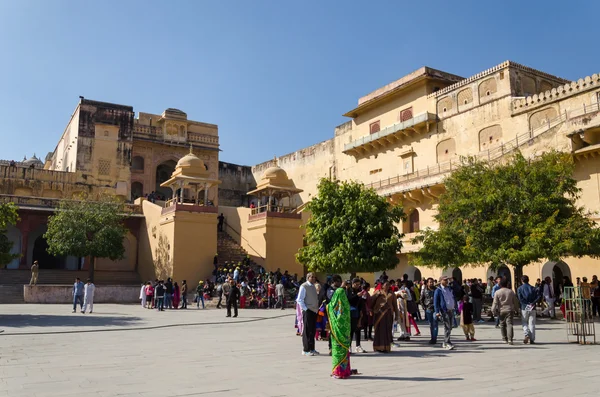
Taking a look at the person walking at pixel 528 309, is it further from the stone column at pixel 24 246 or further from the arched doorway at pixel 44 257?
the arched doorway at pixel 44 257

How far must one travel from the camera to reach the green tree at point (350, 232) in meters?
16.2

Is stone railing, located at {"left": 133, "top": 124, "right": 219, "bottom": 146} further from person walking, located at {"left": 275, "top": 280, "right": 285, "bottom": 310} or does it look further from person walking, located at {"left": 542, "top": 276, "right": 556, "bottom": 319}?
person walking, located at {"left": 542, "top": 276, "right": 556, "bottom": 319}

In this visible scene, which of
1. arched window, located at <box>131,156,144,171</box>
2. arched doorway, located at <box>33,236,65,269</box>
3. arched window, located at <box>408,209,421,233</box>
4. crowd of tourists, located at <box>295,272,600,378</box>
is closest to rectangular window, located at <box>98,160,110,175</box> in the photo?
arched window, located at <box>131,156,144,171</box>

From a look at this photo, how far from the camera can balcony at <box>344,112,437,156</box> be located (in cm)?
3284

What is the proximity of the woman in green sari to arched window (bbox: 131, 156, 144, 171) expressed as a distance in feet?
111

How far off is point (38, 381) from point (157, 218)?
798 inches

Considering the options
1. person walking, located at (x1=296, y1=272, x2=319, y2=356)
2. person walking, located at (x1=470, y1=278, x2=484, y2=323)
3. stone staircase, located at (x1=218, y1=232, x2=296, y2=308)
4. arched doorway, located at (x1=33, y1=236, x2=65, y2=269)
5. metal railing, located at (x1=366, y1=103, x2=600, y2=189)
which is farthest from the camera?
arched doorway, located at (x1=33, y1=236, x2=65, y2=269)

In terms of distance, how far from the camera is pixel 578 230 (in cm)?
1478

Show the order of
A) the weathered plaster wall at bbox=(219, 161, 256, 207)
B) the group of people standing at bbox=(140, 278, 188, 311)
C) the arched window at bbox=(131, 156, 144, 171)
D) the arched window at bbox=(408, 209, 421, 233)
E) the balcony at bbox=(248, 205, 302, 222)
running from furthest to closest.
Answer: the weathered plaster wall at bbox=(219, 161, 256, 207)
the arched window at bbox=(131, 156, 144, 171)
the arched window at bbox=(408, 209, 421, 233)
the balcony at bbox=(248, 205, 302, 222)
the group of people standing at bbox=(140, 278, 188, 311)

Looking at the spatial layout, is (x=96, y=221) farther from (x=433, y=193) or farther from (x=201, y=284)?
(x=433, y=193)

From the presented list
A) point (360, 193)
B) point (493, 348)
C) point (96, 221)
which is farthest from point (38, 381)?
point (96, 221)

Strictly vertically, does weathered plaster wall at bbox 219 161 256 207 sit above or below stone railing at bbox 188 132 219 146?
below

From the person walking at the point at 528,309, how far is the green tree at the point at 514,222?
13.6 feet

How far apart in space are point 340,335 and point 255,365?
4.92 feet
